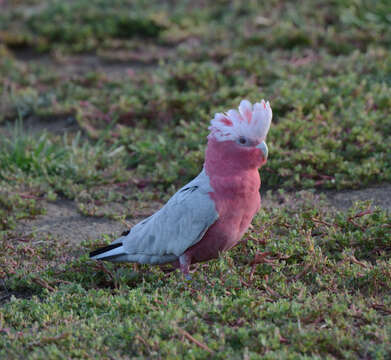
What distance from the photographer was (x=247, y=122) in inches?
→ 127

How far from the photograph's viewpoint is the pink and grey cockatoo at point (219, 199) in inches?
128

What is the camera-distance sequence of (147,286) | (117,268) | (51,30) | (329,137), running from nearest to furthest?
(147,286) → (117,268) → (329,137) → (51,30)

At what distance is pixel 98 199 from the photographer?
476 centimetres

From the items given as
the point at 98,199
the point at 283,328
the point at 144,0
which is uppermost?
the point at 144,0

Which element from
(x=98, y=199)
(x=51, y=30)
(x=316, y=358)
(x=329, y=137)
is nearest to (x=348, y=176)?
(x=329, y=137)

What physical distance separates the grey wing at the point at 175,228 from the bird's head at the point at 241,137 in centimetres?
17

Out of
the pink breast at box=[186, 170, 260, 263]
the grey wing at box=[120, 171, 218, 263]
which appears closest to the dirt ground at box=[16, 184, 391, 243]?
the grey wing at box=[120, 171, 218, 263]

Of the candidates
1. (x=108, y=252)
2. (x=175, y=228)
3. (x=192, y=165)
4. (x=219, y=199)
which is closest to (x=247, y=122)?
(x=219, y=199)

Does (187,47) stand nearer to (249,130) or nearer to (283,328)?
(249,130)

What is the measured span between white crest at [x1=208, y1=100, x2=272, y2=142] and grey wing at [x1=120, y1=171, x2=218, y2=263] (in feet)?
1.03

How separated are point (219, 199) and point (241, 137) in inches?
14.3

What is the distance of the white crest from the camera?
321 cm

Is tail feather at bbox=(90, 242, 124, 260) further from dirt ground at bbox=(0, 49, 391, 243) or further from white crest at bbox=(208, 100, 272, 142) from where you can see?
white crest at bbox=(208, 100, 272, 142)

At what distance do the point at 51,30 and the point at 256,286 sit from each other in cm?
591
